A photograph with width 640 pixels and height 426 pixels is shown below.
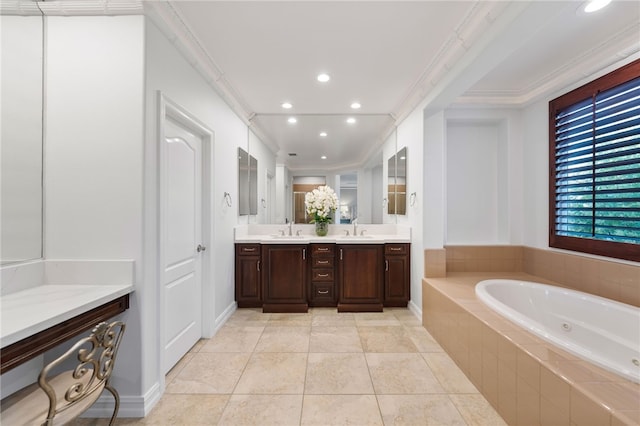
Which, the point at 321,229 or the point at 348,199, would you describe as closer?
the point at 321,229

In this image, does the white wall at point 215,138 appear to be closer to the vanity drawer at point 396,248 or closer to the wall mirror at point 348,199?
the wall mirror at point 348,199

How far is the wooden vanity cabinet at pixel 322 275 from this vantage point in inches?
126

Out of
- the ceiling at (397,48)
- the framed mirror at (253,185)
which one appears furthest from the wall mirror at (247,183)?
the ceiling at (397,48)

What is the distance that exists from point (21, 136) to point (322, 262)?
2633 millimetres

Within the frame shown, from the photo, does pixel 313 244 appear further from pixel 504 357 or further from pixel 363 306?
pixel 504 357

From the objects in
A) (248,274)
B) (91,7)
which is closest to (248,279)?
(248,274)

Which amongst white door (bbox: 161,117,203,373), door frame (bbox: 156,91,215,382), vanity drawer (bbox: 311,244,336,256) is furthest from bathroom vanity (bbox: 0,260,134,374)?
vanity drawer (bbox: 311,244,336,256)

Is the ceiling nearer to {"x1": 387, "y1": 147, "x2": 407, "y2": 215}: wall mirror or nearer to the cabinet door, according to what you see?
{"x1": 387, "y1": 147, "x2": 407, "y2": 215}: wall mirror

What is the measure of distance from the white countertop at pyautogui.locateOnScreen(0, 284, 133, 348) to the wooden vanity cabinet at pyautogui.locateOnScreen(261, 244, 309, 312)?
1.71 meters

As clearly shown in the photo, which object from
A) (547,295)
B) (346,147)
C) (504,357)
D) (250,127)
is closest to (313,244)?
(346,147)

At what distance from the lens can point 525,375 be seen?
1354 millimetres

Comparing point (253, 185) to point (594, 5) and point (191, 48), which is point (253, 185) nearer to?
point (191, 48)

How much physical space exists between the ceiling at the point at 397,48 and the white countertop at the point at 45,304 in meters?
1.77

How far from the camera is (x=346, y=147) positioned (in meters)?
3.73
